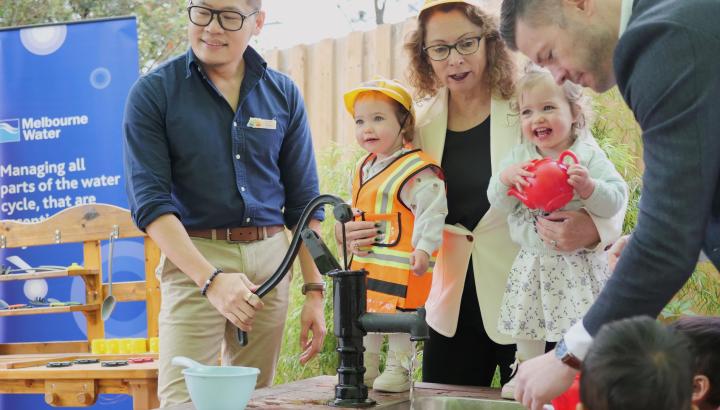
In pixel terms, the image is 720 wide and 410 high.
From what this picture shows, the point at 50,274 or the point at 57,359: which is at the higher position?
the point at 50,274

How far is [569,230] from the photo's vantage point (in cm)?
205

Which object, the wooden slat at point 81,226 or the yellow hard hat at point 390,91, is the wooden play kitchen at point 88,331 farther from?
the yellow hard hat at point 390,91

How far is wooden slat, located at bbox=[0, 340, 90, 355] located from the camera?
4457 millimetres

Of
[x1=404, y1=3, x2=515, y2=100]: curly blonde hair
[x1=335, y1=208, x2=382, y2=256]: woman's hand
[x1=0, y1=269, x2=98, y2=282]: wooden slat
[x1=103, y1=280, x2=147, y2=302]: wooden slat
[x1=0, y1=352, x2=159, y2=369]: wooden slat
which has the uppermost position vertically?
[x1=404, y1=3, x2=515, y2=100]: curly blonde hair

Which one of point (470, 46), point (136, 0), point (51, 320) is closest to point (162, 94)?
point (470, 46)

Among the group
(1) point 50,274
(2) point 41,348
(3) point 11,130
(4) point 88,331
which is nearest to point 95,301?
(4) point 88,331

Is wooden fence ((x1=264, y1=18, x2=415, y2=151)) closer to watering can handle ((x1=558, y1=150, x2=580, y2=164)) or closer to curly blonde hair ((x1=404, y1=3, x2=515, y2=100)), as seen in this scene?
curly blonde hair ((x1=404, y1=3, x2=515, y2=100))

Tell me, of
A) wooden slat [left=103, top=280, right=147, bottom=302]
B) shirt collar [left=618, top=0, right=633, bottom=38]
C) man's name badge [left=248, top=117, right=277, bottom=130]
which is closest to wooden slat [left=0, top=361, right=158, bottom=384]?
wooden slat [left=103, top=280, right=147, bottom=302]

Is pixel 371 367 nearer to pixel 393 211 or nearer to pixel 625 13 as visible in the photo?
pixel 393 211

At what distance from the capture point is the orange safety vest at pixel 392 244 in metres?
2.21

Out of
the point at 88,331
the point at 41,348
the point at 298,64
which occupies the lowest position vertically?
the point at 41,348

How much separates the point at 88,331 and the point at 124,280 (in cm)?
41

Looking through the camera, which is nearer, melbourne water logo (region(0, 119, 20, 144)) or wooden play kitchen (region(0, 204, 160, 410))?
wooden play kitchen (region(0, 204, 160, 410))

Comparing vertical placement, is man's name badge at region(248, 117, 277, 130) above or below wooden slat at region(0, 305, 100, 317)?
above
